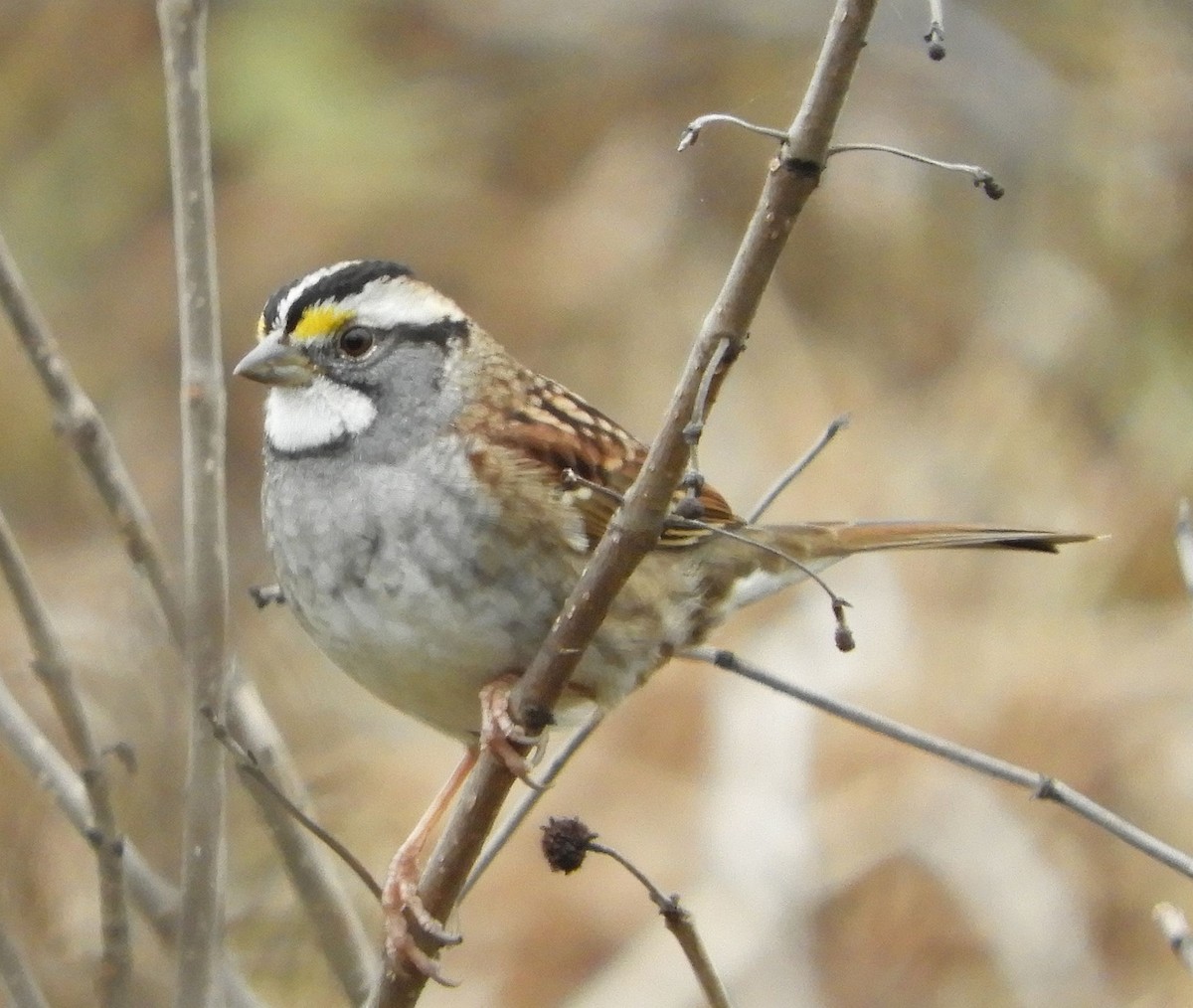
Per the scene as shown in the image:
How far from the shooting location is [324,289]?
247cm

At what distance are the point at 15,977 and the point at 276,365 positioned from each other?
2.80 feet

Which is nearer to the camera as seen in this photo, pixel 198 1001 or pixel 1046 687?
pixel 198 1001

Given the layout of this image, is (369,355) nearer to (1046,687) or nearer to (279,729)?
(279,729)

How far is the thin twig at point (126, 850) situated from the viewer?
81.5 inches

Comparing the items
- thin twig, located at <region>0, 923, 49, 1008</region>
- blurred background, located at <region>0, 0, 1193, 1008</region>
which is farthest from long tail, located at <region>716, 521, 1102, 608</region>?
thin twig, located at <region>0, 923, 49, 1008</region>

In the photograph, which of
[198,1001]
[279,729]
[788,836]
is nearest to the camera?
[198,1001]

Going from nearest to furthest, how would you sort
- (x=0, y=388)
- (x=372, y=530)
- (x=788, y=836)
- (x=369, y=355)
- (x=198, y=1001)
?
(x=198, y=1001)
(x=372, y=530)
(x=369, y=355)
(x=788, y=836)
(x=0, y=388)

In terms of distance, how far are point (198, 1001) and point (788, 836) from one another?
8.44 feet

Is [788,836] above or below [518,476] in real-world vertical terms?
below

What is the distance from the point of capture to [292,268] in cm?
563

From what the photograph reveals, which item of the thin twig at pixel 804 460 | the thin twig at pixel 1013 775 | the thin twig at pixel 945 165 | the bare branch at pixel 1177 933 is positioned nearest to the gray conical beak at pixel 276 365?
the thin twig at pixel 804 460

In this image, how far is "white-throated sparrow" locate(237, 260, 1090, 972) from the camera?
7.56 ft

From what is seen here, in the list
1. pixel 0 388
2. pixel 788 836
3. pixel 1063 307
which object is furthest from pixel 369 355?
pixel 1063 307

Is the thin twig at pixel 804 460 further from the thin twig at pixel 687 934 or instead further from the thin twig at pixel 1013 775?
the thin twig at pixel 687 934
